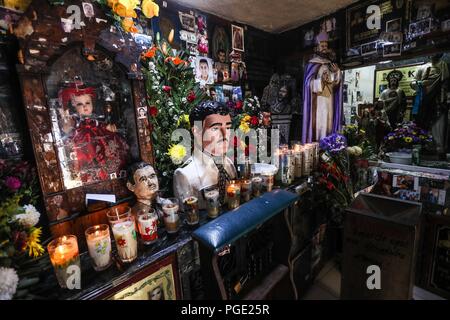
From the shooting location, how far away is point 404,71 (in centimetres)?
517

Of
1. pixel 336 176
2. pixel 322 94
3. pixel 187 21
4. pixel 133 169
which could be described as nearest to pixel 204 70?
pixel 187 21

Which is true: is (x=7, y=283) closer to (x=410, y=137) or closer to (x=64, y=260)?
(x=64, y=260)

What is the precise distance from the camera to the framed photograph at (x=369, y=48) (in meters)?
3.11

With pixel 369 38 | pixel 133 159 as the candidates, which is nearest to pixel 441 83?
pixel 369 38

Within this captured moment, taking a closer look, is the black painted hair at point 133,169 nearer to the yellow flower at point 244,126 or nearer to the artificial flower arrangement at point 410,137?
the yellow flower at point 244,126

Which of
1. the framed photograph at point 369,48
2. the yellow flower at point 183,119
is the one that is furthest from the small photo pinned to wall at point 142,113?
the framed photograph at point 369,48

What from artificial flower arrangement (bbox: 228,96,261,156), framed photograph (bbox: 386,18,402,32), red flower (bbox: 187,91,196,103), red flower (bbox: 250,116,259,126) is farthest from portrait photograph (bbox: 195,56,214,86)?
framed photograph (bbox: 386,18,402,32)

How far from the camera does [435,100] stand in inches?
126

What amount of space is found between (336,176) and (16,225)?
116 inches

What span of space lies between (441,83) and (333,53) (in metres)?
1.51

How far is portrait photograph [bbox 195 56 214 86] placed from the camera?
10.1 feet

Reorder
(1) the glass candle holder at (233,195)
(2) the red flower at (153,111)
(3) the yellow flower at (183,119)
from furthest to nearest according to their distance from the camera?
1. (3) the yellow flower at (183,119)
2. (2) the red flower at (153,111)
3. (1) the glass candle holder at (233,195)

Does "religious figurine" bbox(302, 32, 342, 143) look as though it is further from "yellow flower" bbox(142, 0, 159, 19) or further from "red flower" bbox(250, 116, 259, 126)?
"yellow flower" bbox(142, 0, 159, 19)

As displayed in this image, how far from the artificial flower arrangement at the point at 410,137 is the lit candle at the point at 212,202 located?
121 inches
